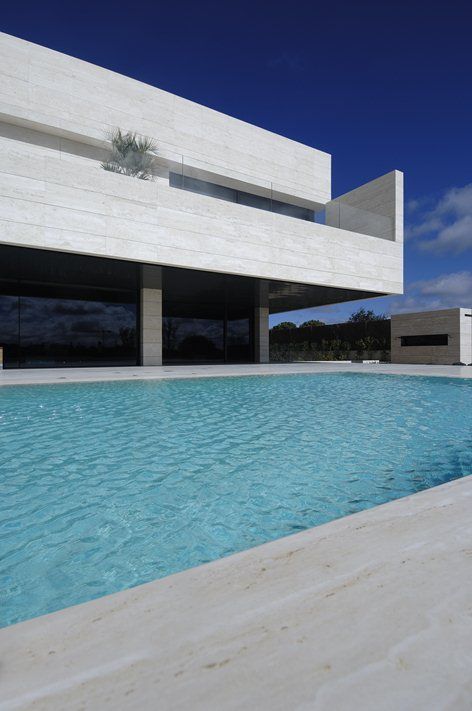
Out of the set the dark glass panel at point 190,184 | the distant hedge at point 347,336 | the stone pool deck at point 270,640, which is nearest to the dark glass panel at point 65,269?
the dark glass panel at point 190,184

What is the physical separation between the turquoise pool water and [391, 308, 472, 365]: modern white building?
14189 millimetres

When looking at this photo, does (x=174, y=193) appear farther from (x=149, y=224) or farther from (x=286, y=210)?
(x=286, y=210)

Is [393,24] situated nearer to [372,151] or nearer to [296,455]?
[296,455]

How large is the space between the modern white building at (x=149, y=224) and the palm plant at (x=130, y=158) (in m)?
0.45

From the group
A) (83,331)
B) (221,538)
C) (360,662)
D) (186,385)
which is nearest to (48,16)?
(83,331)

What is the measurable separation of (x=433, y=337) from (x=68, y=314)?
18.2m

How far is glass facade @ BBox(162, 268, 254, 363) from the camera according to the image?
20.4 m

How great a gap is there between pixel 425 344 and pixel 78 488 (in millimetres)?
21296

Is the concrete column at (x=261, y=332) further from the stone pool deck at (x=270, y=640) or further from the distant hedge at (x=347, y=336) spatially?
the stone pool deck at (x=270, y=640)

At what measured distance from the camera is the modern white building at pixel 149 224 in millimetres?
11648

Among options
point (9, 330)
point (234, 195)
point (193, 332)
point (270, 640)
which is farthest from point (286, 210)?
point (270, 640)

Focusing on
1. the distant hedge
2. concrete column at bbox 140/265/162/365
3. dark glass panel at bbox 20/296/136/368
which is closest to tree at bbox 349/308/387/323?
the distant hedge

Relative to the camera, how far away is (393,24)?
13750 millimetres

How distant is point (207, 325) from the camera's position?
2230 centimetres
